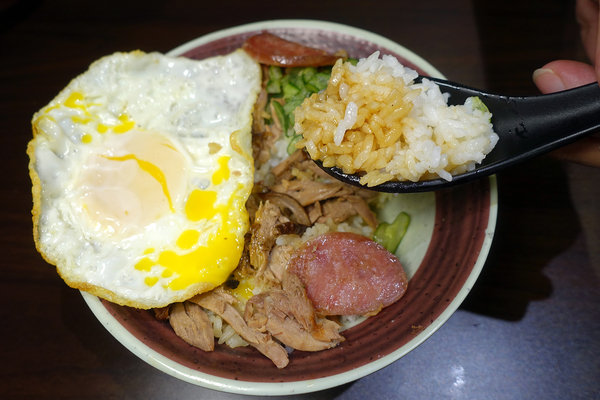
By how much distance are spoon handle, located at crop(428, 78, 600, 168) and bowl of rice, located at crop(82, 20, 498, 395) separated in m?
0.10

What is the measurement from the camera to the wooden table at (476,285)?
183cm

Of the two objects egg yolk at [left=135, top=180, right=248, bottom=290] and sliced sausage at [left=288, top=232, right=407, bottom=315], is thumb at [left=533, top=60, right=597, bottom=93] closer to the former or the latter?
sliced sausage at [left=288, top=232, right=407, bottom=315]

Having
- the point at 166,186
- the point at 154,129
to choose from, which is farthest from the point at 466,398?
the point at 154,129

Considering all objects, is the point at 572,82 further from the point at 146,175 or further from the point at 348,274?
the point at 146,175

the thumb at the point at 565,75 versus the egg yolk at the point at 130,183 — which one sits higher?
the thumb at the point at 565,75

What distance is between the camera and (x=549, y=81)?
198 centimetres

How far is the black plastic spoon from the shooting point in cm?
160

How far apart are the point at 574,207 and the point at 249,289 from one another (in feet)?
5.09

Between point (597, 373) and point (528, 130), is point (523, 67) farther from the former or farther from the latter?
point (597, 373)

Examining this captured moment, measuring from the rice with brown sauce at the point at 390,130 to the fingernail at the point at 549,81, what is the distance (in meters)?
0.53

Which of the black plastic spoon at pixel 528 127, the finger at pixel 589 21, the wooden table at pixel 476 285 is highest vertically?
the finger at pixel 589 21

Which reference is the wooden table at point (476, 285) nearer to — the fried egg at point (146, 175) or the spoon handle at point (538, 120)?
the fried egg at point (146, 175)

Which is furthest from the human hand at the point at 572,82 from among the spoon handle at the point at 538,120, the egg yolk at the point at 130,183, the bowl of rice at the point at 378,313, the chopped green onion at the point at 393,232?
the egg yolk at the point at 130,183

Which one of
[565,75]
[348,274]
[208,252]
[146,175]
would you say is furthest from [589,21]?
[146,175]
